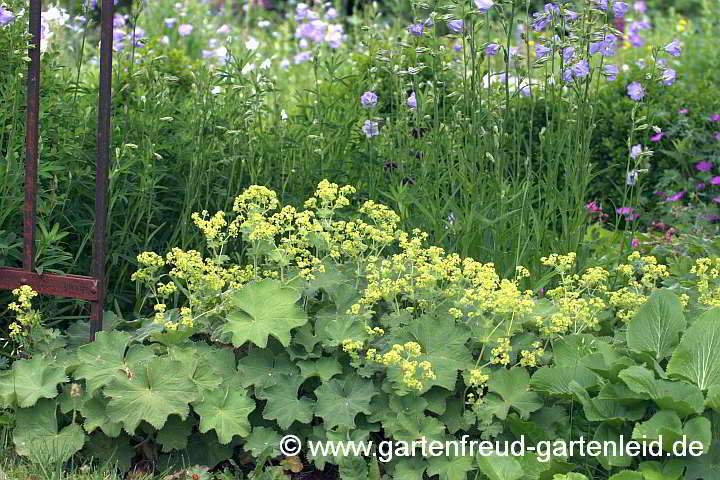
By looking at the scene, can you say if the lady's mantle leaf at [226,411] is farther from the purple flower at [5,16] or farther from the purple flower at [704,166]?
the purple flower at [704,166]

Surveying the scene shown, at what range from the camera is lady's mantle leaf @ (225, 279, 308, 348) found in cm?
277

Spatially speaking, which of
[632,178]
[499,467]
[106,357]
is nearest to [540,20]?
[632,178]

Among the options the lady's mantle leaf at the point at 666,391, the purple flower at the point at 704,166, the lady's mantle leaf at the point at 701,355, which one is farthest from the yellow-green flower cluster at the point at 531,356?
the purple flower at the point at 704,166

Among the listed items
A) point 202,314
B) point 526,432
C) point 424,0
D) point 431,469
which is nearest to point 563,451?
point 526,432

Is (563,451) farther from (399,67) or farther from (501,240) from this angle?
(399,67)

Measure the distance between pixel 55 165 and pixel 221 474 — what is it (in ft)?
5.07

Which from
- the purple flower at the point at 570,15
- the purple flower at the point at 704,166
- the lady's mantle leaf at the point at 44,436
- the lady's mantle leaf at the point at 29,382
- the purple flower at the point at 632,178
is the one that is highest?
the purple flower at the point at 570,15

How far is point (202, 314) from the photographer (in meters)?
2.96

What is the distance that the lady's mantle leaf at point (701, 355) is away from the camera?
2.68 m

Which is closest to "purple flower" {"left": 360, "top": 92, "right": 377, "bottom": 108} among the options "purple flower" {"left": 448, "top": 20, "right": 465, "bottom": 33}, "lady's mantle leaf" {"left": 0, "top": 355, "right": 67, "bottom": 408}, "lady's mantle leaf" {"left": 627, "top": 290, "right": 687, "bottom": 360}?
"purple flower" {"left": 448, "top": 20, "right": 465, "bottom": 33}

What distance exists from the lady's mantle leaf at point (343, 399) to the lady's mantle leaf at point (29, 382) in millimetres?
792

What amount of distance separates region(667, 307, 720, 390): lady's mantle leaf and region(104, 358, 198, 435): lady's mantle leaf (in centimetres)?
141

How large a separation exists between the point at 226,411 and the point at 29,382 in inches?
24.8

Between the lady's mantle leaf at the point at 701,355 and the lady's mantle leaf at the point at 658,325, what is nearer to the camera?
the lady's mantle leaf at the point at 701,355
